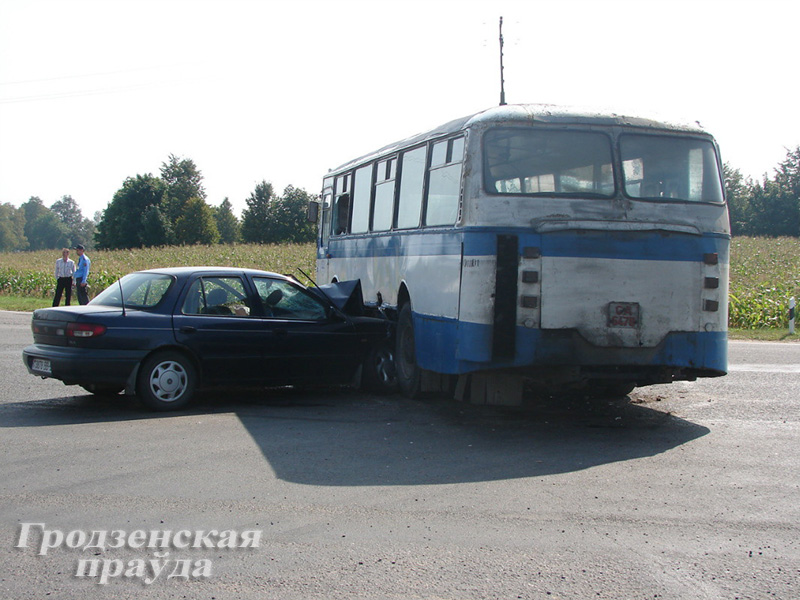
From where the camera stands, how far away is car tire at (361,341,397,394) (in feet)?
36.4

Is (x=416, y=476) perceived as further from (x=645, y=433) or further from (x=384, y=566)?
(x=645, y=433)

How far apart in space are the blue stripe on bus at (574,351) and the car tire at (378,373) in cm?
210

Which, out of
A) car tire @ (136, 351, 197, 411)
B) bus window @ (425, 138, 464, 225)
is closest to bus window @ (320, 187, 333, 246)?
bus window @ (425, 138, 464, 225)

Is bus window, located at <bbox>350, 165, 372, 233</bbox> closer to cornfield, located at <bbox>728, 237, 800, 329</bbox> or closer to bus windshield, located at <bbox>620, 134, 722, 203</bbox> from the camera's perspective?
bus windshield, located at <bbox>620, 134, 722, 203</bbox>

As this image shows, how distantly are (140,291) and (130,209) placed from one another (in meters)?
108

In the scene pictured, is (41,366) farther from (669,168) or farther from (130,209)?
(130,209)

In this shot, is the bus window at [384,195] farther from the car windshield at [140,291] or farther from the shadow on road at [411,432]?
the car windshield at [140,291]

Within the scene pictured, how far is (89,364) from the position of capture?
8.96 m

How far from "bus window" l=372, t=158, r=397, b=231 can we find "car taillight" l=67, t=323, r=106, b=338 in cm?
431

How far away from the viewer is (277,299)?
10508 millimetres

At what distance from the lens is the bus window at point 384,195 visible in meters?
12.0

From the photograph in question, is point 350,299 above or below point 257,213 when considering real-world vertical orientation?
below

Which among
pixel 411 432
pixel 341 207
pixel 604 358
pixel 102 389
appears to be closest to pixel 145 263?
pixel 341 207

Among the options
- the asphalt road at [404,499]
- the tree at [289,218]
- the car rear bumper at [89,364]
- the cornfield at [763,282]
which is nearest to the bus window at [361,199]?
the asphalt road at [404,499]
